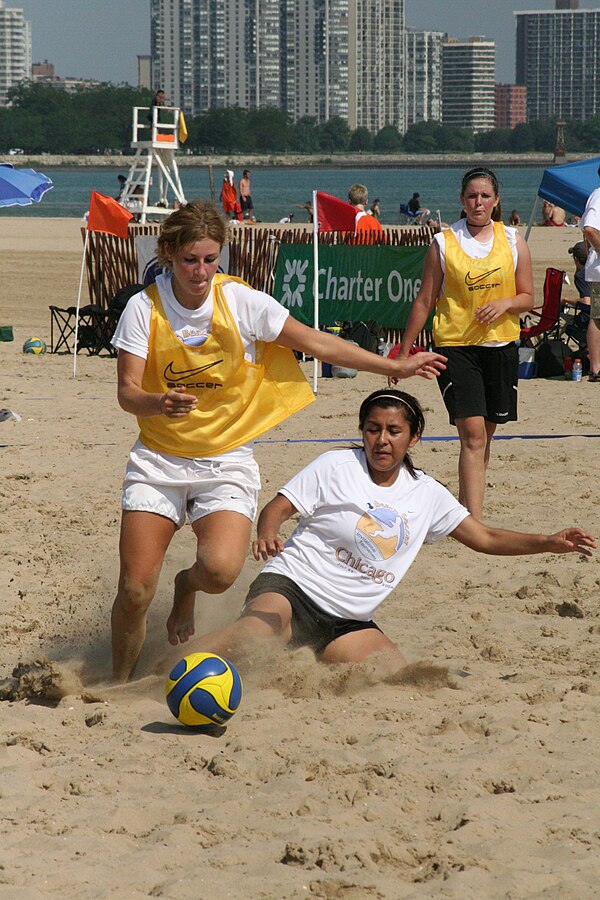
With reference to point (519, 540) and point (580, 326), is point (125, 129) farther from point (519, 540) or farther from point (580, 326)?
point (519, 540)

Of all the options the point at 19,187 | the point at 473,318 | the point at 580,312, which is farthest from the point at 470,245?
the point at 580,312

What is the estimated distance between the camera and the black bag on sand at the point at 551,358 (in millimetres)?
12766

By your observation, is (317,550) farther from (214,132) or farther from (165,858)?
(214,132)

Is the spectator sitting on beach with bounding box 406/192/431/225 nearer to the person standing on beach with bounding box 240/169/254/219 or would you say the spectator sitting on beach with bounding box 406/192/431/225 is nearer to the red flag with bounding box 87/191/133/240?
the person standing on beach with bounding box 240/169/254/219

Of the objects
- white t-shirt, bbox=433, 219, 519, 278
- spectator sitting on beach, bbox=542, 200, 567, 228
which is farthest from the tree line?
white t-shirt, bbox=433, 219, 519, 278

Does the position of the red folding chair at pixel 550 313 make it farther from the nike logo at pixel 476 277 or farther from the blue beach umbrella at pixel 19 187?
the nike logo at pixel 476 277

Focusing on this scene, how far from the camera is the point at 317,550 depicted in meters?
4.70

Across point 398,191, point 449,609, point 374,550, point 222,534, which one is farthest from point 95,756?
point 398,191

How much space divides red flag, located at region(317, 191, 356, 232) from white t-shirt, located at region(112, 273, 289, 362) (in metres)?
8.50

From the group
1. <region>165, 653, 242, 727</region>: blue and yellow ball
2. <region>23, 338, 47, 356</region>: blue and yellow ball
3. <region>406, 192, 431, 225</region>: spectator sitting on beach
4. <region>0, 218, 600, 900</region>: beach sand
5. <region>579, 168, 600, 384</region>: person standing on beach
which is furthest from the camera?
<region>406, 192, 431, 225</region>: spectator sitting on beach

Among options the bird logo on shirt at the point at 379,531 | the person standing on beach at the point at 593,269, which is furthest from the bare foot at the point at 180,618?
the person standing on beach at the point at 593,269

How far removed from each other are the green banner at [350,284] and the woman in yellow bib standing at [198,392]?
981 cm

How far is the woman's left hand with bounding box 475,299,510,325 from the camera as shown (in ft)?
20.8

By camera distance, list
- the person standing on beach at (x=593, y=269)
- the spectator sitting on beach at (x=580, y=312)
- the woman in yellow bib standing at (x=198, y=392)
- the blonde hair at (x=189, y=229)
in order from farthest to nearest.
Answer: the spectator sitting on beach at (x=580, y=312) → the person standing on beach at (x=593, y=269) → the woman in yellow bib standing at (x=198, y=392) → the blonde hair at (x=189, y=229)
